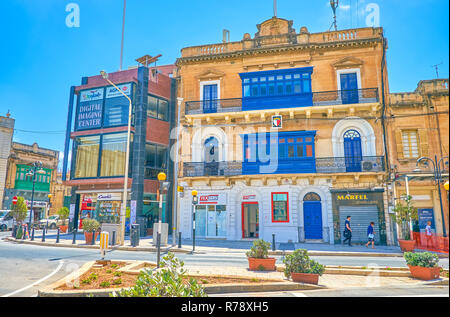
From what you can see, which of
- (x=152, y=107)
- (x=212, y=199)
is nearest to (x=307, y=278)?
(x=212, y=199)

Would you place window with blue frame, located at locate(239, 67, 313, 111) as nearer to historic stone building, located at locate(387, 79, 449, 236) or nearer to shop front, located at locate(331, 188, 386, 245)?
historic stone building, located at locate(387, 79, 449, 236)

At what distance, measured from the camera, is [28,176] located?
3962 centimetres

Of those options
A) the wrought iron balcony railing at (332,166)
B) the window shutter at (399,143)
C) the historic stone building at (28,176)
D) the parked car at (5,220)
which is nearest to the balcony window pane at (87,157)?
the wrought iron balcony railing at (332,166)

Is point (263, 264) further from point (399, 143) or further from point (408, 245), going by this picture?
point (399, 143)

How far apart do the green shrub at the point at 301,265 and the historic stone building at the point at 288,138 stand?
12541 millimetres

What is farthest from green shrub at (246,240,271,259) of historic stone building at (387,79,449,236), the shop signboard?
historic stone building at (387,79,449,236)

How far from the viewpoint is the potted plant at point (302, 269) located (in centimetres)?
790

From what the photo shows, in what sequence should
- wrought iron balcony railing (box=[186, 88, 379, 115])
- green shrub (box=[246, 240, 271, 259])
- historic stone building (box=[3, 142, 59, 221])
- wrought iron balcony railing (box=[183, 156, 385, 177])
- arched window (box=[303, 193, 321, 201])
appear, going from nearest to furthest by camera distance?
green shrub (box=[246, 240, 271, 259]) → wrought iron balcony railing (box=[183, 156, 385, 177]) → arched window (box=[303, 193, 321, 201]) → wrought iron balcony railing (box=[186, 88, 379, 115]) → historic stone building (box=[3, 142, 59, 221])

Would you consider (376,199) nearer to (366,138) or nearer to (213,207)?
(366,138)

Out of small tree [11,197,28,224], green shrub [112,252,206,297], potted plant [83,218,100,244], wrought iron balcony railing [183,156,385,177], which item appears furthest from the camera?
small tree [11,197,28,224]

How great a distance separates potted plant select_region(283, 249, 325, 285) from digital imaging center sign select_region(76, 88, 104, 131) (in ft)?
72.6

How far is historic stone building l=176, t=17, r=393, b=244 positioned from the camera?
66.7 ft

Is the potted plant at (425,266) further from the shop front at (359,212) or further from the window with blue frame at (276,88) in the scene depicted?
the window with blue frame at (276,88)

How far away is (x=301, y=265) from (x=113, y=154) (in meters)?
20.7
